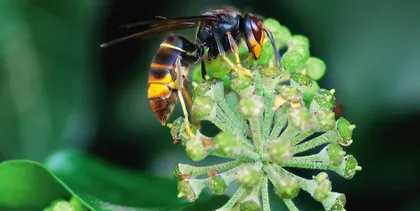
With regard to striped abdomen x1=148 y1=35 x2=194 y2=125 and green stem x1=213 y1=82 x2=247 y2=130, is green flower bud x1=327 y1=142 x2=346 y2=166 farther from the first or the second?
striped abdomen x1=148 y1=35 x2=194 y2=125

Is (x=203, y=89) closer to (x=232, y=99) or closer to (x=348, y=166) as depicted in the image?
(x=232, y=99)

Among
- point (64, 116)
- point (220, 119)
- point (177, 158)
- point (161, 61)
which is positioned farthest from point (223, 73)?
point (64, 116)

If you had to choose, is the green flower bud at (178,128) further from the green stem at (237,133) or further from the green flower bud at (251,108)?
the green flower bud at (251,108)

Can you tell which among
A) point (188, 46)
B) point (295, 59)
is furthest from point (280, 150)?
point (188, 46)

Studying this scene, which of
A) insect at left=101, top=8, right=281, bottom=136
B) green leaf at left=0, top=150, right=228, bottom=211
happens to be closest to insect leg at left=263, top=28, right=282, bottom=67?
insect at left=101, top=8, right=281, bottom=136

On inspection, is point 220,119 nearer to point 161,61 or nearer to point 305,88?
point 305,88

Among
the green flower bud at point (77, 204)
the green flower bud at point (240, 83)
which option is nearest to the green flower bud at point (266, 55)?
the green flower bud at point (240, 83)
